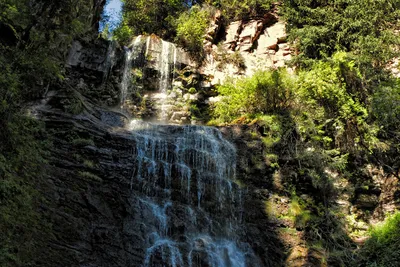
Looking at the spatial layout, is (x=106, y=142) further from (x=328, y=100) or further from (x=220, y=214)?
(x=328, y=100)

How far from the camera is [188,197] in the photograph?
10.8 metres

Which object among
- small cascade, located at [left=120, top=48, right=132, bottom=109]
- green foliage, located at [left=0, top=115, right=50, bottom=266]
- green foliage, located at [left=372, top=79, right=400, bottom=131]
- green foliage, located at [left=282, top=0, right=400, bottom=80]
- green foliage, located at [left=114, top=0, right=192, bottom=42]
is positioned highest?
green foliage, located at [left=114, top=0, right=192, bottom=42]

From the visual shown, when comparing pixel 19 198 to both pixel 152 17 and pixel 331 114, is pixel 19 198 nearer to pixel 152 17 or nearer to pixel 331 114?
pixel 331 114

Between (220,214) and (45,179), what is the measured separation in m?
→ 4.97

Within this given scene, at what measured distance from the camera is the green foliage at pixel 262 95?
1470 cm

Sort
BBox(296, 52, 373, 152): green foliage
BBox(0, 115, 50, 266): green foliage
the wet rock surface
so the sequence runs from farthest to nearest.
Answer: BBox(296, 52, 373, 152): green foliage, the wet rock surface, BBox(0, 115, 50, 266): green foliage

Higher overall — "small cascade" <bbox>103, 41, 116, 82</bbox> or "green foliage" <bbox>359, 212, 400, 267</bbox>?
"small cascade" <bbox>103, 41, 116, 82</bbox>

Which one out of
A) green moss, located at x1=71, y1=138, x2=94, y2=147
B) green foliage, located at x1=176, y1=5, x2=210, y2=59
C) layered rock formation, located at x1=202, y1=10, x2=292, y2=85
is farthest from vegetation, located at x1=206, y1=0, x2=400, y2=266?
green moss, located at x1=71, y1=138, x2=94, y2=147

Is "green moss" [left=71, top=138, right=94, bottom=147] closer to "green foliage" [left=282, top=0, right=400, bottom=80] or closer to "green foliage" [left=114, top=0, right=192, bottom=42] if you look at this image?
"green foliage" [left=282, top=0, right=400, bottom=80]

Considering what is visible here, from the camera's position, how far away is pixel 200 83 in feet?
62.1

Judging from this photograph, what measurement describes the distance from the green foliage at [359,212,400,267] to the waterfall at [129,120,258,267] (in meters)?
3.31

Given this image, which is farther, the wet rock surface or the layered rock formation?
the layered rock formation

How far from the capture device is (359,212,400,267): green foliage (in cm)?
990

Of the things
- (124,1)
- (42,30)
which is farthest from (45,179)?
(124,1)
